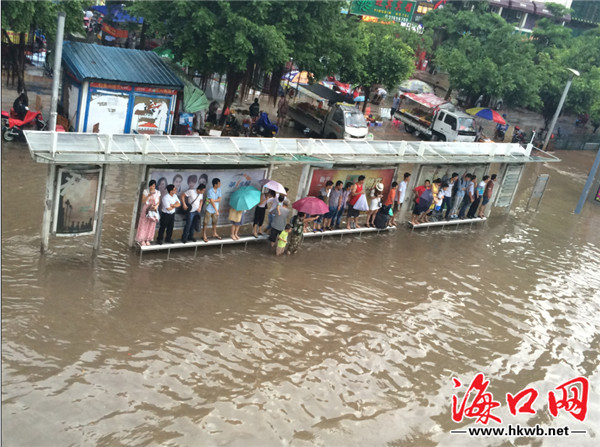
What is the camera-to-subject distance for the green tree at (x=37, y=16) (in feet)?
51.4

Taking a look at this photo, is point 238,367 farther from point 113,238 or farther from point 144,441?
point 113,238

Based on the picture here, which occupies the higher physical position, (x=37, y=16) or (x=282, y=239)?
(x=37, y=16)

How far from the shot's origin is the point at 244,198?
1223cm

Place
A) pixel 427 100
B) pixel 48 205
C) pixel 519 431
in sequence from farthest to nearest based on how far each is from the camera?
1. pixel 427 100
2. pixel 48 205
3. pixel 519 431

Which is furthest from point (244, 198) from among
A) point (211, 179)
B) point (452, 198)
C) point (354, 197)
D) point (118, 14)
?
point (118, 14)

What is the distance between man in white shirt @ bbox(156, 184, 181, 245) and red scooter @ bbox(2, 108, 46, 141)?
297 inches

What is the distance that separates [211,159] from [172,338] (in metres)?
3.88

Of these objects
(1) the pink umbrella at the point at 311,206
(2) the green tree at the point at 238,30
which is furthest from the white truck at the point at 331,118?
(1) the pink umbrella at the point at 311,206

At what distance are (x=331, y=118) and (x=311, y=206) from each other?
12.1m

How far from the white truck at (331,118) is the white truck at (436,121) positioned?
200 inches

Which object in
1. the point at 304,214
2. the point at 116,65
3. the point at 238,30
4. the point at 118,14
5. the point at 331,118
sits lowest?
the point at 304,214

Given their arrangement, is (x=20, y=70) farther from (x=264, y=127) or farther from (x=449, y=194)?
(x=449, y=194)

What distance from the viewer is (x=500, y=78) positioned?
3120 centimetres

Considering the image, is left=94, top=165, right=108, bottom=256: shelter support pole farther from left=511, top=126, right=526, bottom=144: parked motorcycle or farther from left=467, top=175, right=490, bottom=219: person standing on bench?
left=511, top=126, right=526, bottom=144: parked motorcycle
